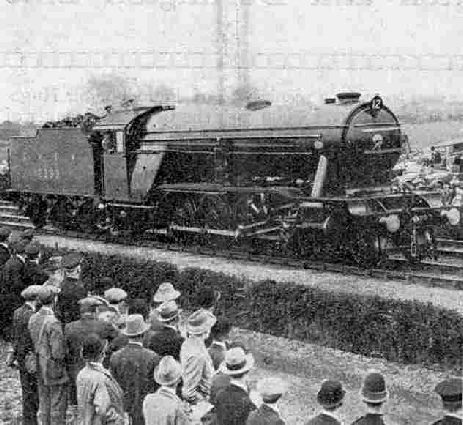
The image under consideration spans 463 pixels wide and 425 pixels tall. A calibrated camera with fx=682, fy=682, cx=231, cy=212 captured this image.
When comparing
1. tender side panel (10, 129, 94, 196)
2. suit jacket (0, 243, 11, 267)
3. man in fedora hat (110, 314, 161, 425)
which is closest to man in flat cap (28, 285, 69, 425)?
man in fedora hat (110, 314, 161, 425)

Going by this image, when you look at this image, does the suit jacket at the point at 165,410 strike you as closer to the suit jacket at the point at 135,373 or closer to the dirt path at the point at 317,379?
the suit jacket at the point at 135,373

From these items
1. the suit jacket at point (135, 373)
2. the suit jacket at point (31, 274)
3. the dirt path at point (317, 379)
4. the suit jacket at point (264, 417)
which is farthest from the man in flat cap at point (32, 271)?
the suit jacket at point (264, 417)

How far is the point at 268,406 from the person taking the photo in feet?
14.5

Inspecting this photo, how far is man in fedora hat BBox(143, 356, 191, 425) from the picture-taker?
195 inches

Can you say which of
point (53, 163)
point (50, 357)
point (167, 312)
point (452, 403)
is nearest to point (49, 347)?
point (50, 357)

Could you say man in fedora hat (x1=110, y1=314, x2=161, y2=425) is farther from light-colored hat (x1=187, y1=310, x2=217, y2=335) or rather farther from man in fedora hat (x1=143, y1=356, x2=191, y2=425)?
man in fedora hat (x1=143, y1=356, x2=191, y2=425)

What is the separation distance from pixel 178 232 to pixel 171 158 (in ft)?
6.07

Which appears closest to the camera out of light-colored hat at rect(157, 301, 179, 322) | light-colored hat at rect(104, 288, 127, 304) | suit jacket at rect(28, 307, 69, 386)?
light-colored hat at rect(157, 301, 179, 322)

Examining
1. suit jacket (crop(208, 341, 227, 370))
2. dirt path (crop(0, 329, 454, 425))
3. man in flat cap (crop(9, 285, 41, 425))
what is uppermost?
suit jacket (crop(208, 341, 227, 370))

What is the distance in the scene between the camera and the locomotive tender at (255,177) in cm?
1338

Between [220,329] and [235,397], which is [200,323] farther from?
[235,397]

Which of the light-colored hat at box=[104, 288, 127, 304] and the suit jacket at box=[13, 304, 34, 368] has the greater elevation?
the light-colored hat at box=[104, 288, 127, 304]

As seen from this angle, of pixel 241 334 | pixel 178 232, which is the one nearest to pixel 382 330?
pixel 241 334

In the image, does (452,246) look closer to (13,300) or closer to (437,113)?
(13,300)
